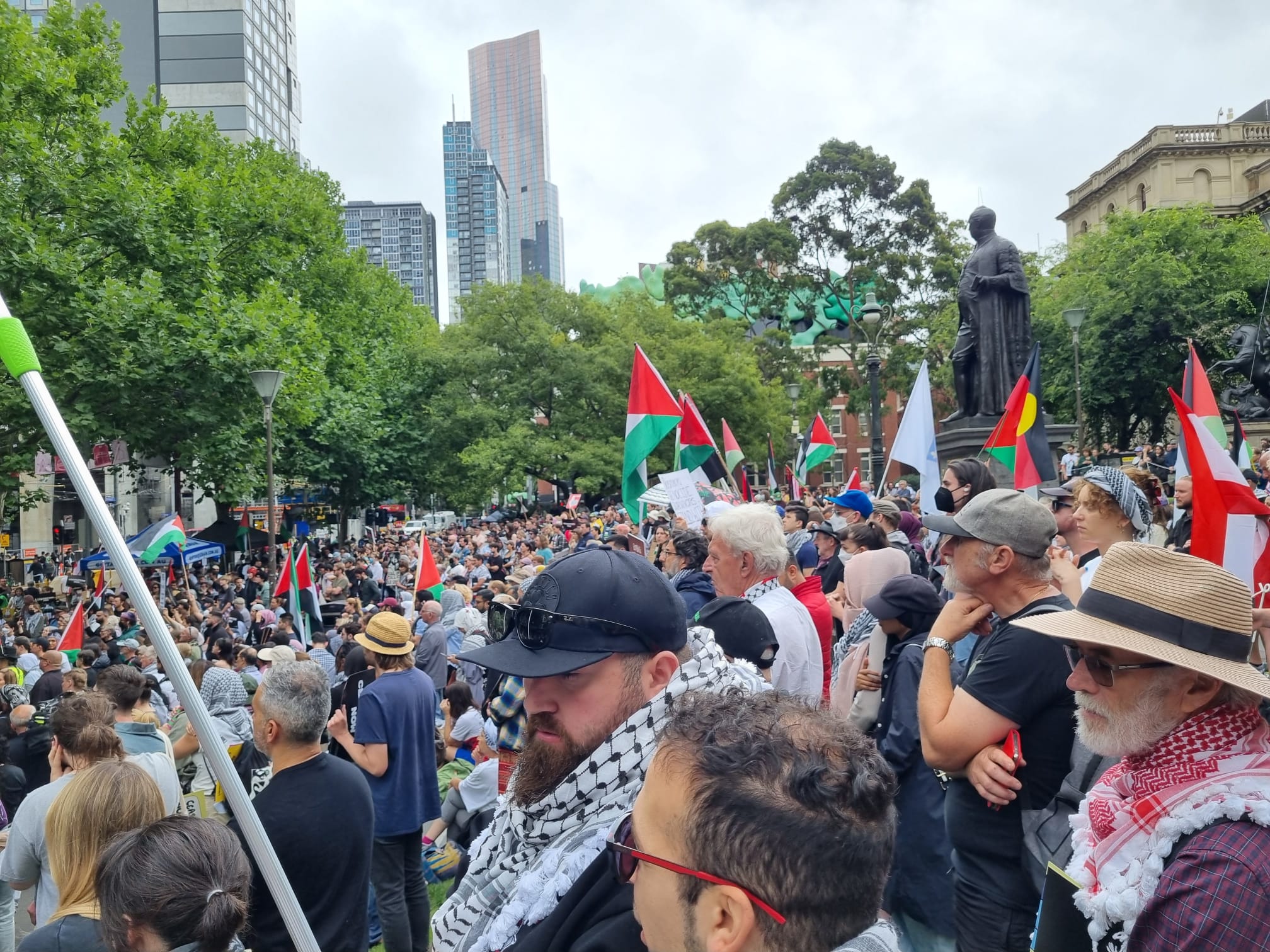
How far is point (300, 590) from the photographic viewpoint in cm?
1435

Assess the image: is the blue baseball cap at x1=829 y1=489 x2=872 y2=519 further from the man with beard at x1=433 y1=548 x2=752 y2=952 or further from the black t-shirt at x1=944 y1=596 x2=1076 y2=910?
the man with beard at x1=433 y1=548 x2=752 y2=952

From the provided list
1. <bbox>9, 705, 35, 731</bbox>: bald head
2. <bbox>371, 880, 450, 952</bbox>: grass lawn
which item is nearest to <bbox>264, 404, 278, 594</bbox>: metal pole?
<bbox>9, 705, 35, 731</bbox>: bald head

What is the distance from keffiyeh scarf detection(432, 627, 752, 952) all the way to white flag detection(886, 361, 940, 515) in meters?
6.91

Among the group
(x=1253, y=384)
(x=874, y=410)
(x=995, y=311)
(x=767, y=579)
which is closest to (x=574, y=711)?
(x=767, y=579)

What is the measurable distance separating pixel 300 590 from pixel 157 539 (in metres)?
2.73

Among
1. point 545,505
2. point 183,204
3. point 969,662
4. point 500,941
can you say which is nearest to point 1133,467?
point 969,662

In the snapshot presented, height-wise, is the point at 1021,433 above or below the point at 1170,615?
above

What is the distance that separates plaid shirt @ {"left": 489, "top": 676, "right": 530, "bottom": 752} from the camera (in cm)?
342

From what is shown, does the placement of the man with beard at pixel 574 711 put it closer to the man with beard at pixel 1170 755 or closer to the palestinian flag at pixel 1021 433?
the man with beard at pixel 1170 755

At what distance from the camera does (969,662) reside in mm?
3252

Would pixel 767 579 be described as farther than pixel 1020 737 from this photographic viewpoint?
Yes

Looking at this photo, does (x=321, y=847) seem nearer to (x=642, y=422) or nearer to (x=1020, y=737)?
(x=1020, y=737)

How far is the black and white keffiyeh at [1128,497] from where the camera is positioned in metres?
4.60

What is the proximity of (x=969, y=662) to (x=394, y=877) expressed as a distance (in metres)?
3.50
